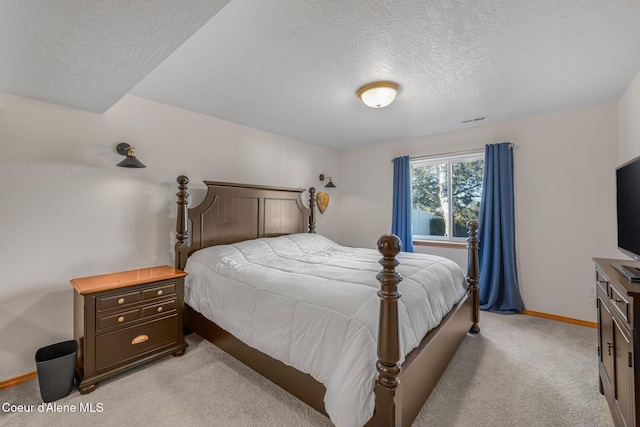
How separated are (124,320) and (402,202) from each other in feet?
12.1

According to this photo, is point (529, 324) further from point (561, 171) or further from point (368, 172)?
point (368, 172)

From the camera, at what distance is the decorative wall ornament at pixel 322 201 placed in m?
4.67

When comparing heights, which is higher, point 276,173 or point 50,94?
point 50,94

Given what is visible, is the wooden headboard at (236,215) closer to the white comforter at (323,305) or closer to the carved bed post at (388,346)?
the white comforter at (323,305)

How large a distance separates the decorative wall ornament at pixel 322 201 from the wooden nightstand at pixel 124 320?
104 inches

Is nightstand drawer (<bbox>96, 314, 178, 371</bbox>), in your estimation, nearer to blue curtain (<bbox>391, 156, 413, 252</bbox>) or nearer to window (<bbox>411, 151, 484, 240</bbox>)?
blue curtain (<bbox>391, 156, 413, 252</bbox>)

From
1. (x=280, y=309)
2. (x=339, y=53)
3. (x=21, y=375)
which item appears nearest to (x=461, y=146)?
(x=339, y=53)

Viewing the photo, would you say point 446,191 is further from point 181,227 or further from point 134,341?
A: point 134,341

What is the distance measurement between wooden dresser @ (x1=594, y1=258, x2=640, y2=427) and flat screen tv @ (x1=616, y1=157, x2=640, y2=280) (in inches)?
4.8

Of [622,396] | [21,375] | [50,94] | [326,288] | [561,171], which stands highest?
[50,94]

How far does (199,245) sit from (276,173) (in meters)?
1.59

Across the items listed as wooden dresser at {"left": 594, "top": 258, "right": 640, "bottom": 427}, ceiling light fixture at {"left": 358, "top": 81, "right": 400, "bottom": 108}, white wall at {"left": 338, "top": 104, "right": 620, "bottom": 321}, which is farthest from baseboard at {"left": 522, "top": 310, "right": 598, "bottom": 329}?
ceiling light fixture at {"left": 358, "top": 81, "right": 400, "bottom": 108}

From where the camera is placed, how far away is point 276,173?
4.08m

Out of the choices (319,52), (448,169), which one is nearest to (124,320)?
(319,52)
